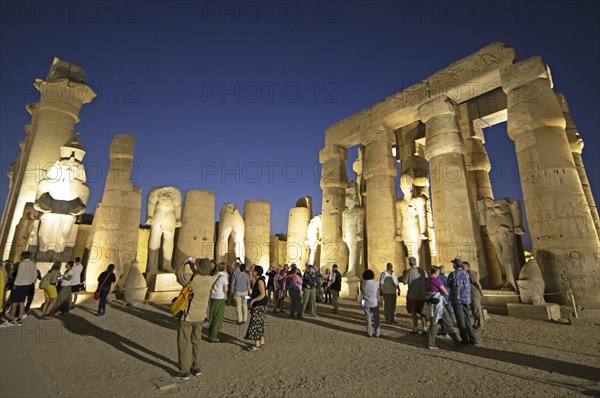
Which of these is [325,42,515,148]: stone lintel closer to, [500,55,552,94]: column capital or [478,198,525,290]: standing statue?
[500,55,552,94]: column capital

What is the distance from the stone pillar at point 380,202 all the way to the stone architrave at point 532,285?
14.0 ft

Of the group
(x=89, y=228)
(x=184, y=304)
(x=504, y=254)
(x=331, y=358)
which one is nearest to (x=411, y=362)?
(x=331, y=358)

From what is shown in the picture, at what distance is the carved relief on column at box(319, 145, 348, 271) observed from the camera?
535 inches

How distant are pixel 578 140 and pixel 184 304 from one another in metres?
14.0

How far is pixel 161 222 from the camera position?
11.3 metres

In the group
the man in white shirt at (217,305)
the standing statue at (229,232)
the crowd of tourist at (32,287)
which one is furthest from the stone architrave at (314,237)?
the man in white shirt at (217,305)

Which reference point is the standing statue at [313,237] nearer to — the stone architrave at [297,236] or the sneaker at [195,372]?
the stone architrave at [297,236]

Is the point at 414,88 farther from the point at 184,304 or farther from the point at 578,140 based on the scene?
the point at 184,304

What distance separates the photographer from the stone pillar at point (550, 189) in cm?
761

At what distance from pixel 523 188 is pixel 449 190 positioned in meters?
2.01

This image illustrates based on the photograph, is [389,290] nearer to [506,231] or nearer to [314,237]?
[506,231]

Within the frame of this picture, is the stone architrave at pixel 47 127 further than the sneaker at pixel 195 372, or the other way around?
the stone architrave at pixel 47 127

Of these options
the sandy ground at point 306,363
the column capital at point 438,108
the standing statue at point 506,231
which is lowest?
the sandy ground at point 306,363

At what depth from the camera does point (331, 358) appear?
434cm
